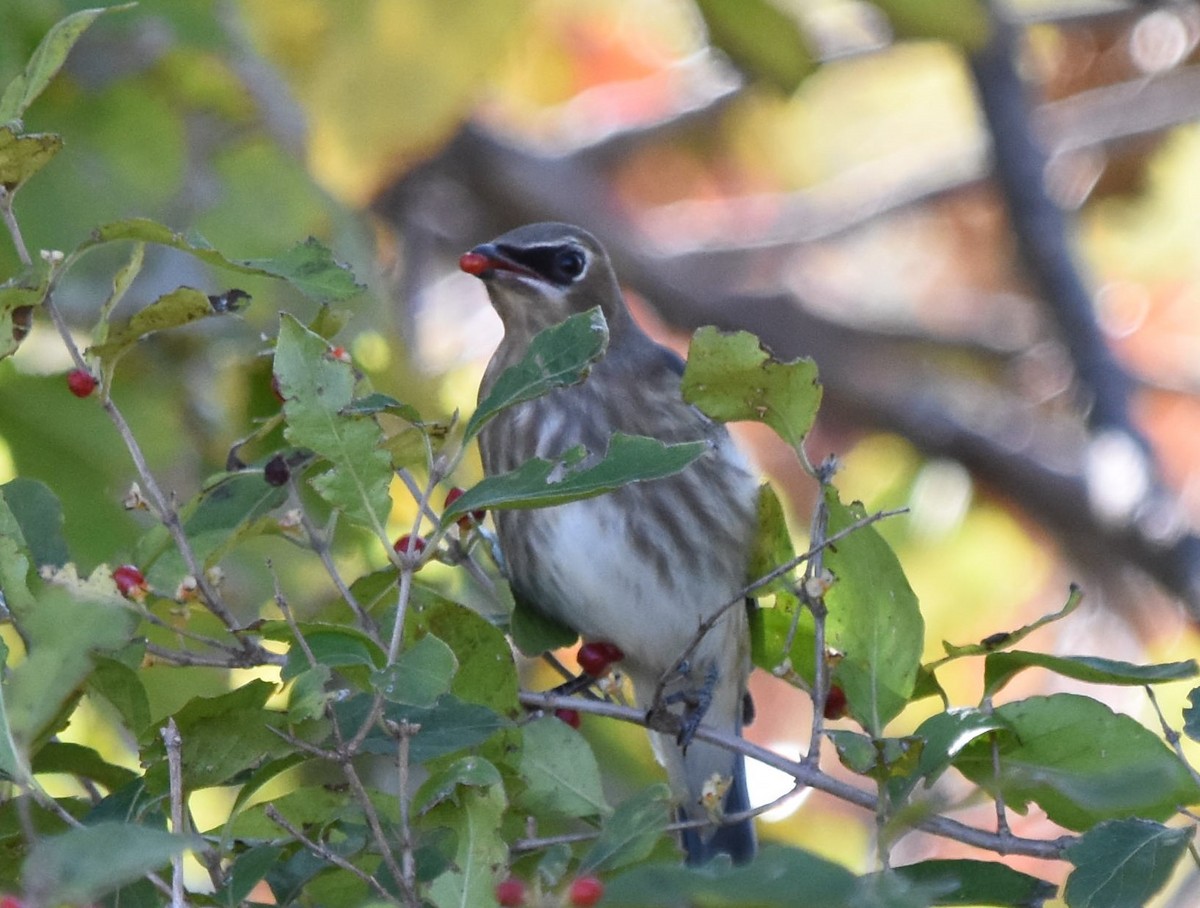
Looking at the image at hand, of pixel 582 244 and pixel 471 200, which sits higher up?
pixel 582 244

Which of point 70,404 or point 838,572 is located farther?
point 70,404

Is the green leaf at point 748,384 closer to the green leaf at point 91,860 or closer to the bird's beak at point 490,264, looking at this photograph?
the green leaf at point 91,860

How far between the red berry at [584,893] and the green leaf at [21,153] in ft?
3.55

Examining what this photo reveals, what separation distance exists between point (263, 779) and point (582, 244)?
213cm

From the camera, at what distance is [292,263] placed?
7.88ft

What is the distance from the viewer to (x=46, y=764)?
244 cm

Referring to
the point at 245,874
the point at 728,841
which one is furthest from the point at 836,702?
the point at 728,841

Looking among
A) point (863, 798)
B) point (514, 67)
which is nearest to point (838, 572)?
point (863, 798)

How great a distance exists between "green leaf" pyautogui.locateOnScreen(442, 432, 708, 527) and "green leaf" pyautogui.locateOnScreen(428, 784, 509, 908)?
327 millimetres

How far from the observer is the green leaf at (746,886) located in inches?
58.8

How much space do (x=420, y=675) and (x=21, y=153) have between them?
80 centimetres

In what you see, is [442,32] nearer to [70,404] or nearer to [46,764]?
[70,404]

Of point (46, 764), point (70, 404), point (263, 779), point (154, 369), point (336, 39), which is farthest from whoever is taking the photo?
point (154, 369)

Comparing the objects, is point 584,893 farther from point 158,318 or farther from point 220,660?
point 158,318
